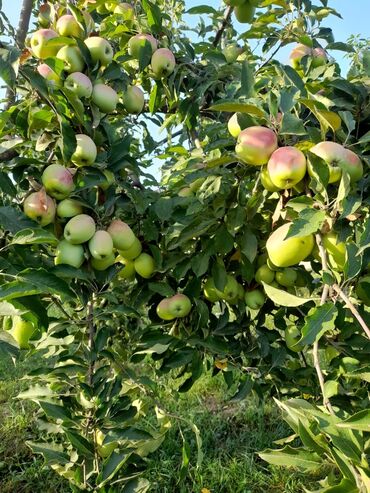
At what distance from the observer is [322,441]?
792mm

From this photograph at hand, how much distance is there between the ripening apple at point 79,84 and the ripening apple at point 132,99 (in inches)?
8.7

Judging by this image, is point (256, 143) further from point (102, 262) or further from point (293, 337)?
point (293, 337)

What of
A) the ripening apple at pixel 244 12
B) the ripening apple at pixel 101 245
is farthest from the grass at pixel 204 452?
the ripening apple at pixel 244 12

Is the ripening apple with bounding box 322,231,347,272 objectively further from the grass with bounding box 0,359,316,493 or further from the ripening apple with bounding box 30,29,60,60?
the grass with bounding box 0,359,316,493

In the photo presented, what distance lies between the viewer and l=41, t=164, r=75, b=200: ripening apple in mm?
981

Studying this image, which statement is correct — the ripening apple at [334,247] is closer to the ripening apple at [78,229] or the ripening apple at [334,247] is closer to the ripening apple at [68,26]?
the ripening apple at [78,229]

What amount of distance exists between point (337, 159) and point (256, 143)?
0.16 m

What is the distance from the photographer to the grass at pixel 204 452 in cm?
208

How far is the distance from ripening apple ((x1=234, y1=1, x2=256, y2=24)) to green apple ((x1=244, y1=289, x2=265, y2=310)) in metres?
0.90

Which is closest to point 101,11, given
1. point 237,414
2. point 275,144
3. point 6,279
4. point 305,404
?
point 275,144

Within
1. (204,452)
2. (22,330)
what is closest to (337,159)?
(22,330)

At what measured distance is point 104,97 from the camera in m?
1.11

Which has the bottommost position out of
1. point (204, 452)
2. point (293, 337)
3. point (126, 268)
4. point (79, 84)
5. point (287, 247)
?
point (204, 452)

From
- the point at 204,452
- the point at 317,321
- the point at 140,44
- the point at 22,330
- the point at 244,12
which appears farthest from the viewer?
the point at 204,452
